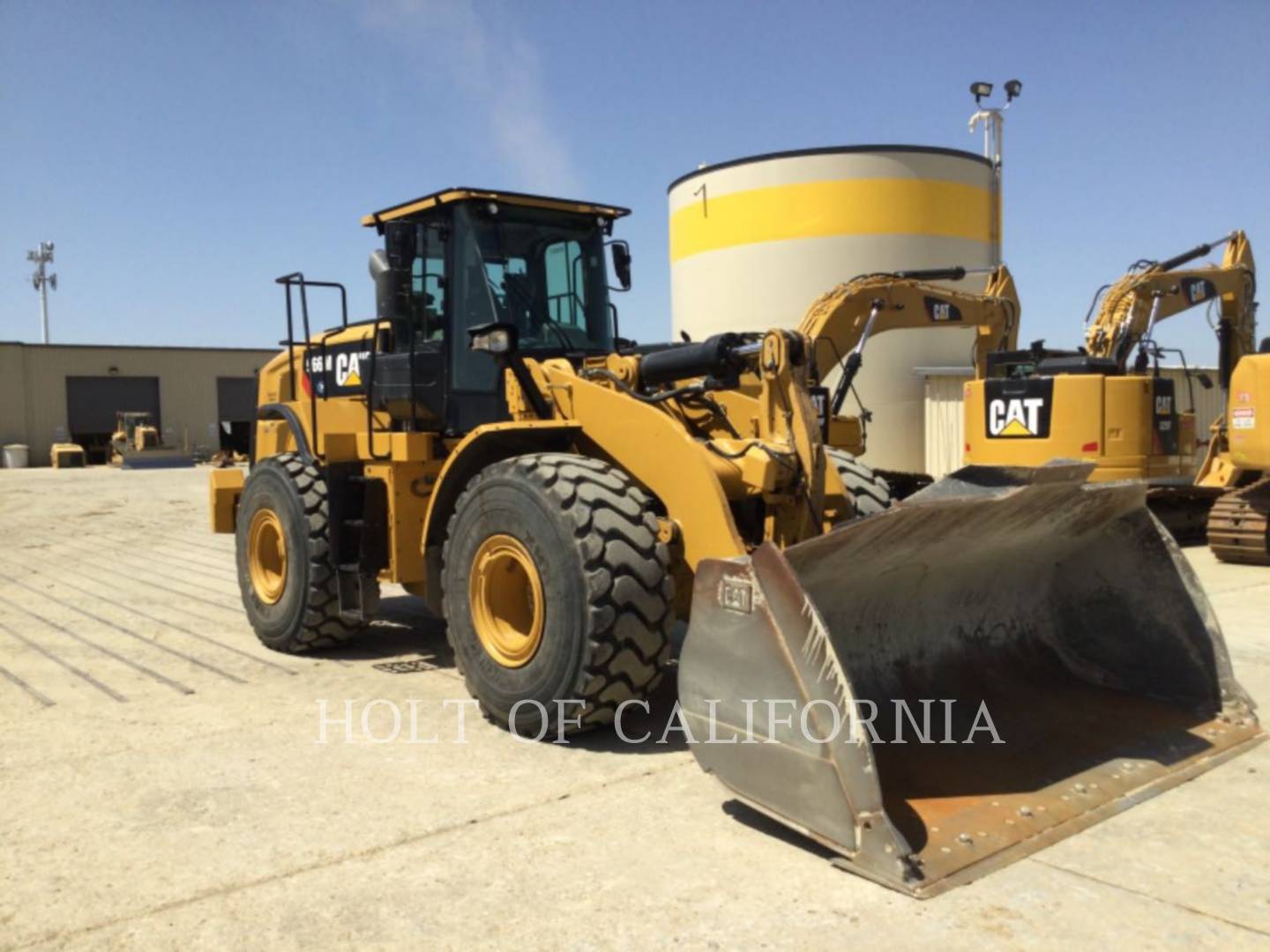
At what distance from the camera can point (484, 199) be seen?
20.7 ft

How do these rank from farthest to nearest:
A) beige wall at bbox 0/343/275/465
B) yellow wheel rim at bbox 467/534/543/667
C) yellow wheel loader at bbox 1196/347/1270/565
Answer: beige wall at bbox 0/343/275/465 → yellow wheel loader at bbox 1196/347/1270/565 → yellow wheel rim at bbox 467/534/543/667

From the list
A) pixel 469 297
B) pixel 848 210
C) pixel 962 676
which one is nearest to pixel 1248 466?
pixel 962 676

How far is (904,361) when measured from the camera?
19.8m

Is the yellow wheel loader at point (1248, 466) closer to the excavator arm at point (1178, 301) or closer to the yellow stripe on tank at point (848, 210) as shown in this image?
the excavator arm at point (1178, 301)

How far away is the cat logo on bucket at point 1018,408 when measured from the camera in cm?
1165

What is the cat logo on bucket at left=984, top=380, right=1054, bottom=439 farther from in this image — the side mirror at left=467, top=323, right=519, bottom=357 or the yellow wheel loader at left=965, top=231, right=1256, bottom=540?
the side mirror at left=467, top=323, right=519, bottom=357

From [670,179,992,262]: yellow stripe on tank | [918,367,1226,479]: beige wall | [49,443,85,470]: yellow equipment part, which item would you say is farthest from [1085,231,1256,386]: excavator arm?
[49,443,85,470]: yellow equipment part

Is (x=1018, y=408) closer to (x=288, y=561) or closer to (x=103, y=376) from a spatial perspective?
(x=288, y=561)

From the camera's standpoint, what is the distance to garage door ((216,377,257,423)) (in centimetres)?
4472

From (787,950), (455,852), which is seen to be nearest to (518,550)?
(455,852)

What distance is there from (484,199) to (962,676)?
3.65 m

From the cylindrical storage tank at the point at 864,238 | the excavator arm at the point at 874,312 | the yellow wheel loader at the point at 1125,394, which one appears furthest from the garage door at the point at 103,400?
the yellow wheel loader at the point at 1125,394

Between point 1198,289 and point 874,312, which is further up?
point 1198,289

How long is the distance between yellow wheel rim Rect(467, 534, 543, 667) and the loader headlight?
108 centimetres
